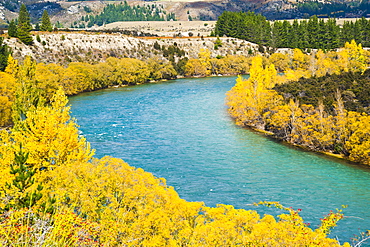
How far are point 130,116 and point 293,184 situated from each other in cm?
3723

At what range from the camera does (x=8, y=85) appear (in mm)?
59156

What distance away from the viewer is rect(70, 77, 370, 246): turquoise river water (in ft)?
99.4

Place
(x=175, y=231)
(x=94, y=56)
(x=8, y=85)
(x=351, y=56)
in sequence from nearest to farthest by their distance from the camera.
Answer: (x=175, y=231) < (x=8, y=85) < (x=351, y=56) < (x=94, y=56)

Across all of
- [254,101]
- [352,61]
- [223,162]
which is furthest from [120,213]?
[352,61]

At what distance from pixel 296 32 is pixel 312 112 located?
4866 inches

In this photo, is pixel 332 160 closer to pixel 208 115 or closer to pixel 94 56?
pixel 208 115

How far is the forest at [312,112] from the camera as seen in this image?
4046cm

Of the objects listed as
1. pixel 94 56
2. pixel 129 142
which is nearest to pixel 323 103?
pixel 129 142

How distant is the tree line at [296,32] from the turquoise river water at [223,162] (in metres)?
102

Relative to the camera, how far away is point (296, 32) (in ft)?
522

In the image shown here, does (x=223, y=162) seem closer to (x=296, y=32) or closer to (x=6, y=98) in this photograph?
(x=6, y=98)

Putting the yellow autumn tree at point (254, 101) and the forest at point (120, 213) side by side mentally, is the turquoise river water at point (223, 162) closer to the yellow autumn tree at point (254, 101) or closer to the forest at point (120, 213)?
the yellow autumn tree at point (254, 101)

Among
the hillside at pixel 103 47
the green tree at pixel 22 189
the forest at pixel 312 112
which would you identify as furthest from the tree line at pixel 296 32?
the green tree at pixel 22 189

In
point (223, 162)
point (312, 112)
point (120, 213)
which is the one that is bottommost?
point (223, 162)
